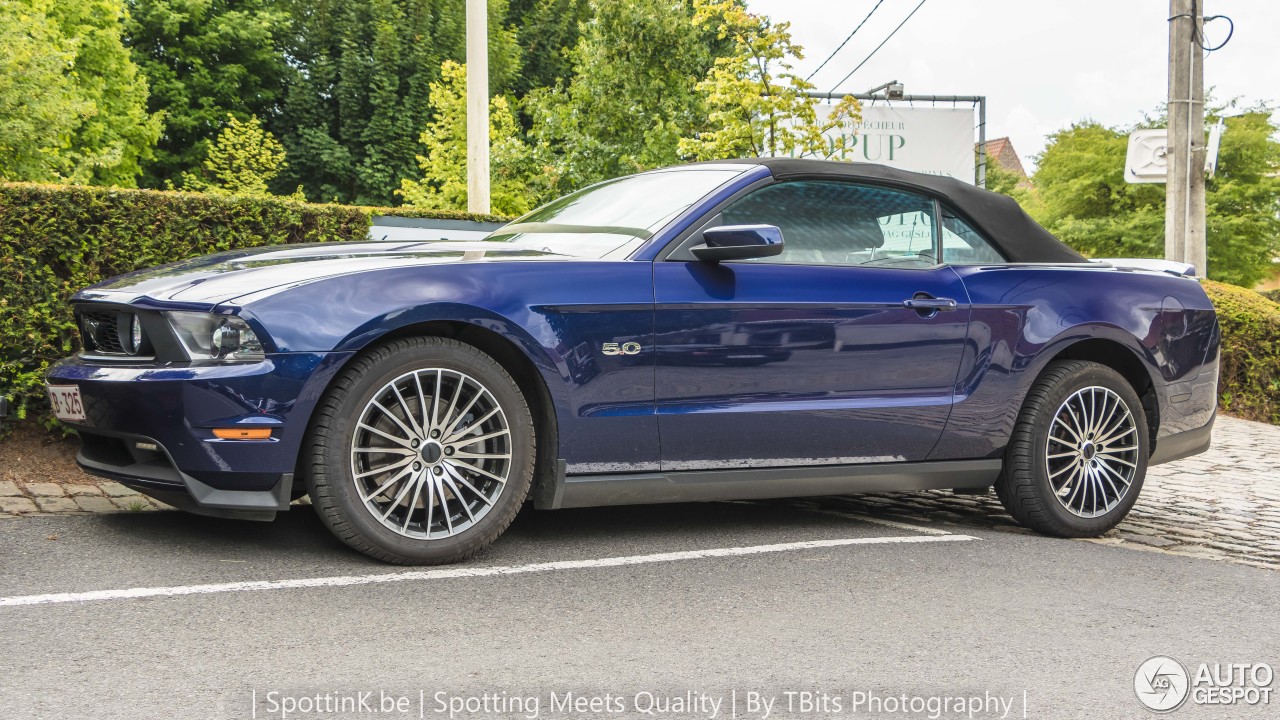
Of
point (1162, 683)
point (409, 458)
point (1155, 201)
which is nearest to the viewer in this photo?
point (1162, 683)

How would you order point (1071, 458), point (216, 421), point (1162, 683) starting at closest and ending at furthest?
point (1162, 683) → point (216, 421) → point (1071, 458)

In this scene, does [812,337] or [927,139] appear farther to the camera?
[927,139]

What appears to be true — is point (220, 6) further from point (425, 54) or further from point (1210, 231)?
point (1210, 231)

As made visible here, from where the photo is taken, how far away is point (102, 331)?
4340 mm

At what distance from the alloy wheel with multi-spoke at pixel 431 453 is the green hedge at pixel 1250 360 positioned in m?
9.58

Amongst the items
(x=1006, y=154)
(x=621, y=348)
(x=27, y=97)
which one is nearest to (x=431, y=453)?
(x=621, y=348)

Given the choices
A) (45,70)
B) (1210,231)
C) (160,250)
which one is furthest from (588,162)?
(1210,231)

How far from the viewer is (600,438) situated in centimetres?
438

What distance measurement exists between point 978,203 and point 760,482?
1792 mm

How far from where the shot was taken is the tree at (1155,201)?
39000 mm

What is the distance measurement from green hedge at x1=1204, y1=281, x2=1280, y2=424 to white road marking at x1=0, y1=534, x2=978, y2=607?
25.7ft

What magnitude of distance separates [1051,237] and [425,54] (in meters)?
35.3

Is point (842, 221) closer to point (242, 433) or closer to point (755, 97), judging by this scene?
point (242, 433)

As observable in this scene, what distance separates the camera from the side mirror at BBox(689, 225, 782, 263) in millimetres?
4430
